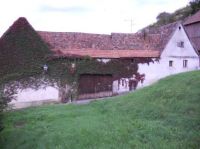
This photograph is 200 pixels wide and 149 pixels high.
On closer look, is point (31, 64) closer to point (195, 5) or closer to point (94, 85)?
point (94, 85)

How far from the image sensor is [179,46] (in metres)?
31.5

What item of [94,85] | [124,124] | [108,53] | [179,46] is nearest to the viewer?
[124,124]

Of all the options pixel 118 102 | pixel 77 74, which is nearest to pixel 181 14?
pixel 77 74

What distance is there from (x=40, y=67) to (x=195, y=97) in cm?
1426

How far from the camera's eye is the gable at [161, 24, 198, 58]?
30.8 meters

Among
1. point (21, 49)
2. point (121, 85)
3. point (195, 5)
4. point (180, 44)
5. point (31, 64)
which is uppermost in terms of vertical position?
→ point (195, 5)

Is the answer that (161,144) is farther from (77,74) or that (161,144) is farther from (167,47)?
(167,47)

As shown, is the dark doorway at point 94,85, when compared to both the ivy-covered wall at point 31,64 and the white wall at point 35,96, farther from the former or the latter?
the white wall at point 35,96

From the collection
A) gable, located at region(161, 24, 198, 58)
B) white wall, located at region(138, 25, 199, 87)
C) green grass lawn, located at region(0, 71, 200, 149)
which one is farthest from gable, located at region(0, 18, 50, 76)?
gable, located at region(161, 24, 198, 58)

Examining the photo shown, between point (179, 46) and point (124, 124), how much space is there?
21.3m

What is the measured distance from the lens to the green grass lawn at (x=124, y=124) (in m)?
10.2

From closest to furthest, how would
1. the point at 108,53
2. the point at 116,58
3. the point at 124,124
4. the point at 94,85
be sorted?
the point at 124,124, the point at 94,85, the point at 116,58, the point at 108,53

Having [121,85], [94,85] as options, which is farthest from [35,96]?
[121,85]

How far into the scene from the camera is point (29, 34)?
24.9 metres
